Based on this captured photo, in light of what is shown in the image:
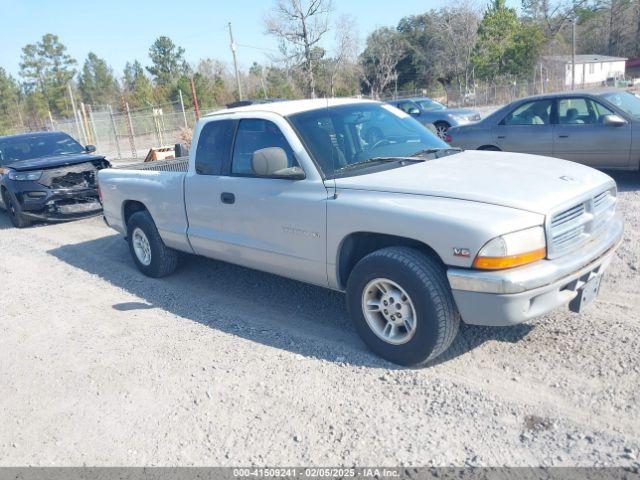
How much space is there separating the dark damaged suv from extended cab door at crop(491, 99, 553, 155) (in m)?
7.33

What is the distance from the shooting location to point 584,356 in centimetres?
369

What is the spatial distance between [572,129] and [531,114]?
0.76m

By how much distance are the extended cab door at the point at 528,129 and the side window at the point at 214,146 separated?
5.65m

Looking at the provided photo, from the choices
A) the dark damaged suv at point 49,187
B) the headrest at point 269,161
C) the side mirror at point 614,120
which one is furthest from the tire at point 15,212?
the side mirror at point 614,120

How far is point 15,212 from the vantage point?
999 cm

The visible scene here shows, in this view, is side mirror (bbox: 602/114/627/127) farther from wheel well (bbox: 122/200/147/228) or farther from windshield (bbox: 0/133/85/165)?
windshield (bbox: 0/133/85/165)

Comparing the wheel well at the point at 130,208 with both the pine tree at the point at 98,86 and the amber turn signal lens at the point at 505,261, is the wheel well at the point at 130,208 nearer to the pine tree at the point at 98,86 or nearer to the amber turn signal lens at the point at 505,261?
the amber turn signal lens at the point at 505,261

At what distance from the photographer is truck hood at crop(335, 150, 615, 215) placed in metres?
3.41

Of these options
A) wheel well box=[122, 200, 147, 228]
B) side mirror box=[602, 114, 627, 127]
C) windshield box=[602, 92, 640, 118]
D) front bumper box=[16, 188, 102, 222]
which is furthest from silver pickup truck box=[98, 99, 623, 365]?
front bumper box=[16, 188, 102, 222]

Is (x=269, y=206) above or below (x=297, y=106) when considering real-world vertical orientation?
below

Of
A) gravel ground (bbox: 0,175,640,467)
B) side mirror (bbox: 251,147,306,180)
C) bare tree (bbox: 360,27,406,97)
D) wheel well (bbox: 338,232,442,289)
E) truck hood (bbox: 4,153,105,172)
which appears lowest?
gravel ground (bbox: 0,175,640,467)

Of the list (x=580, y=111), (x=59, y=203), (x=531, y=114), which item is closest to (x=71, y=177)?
(x=59, y=203)

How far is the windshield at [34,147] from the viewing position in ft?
35.3

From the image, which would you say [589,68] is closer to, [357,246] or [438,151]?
[438,151]
